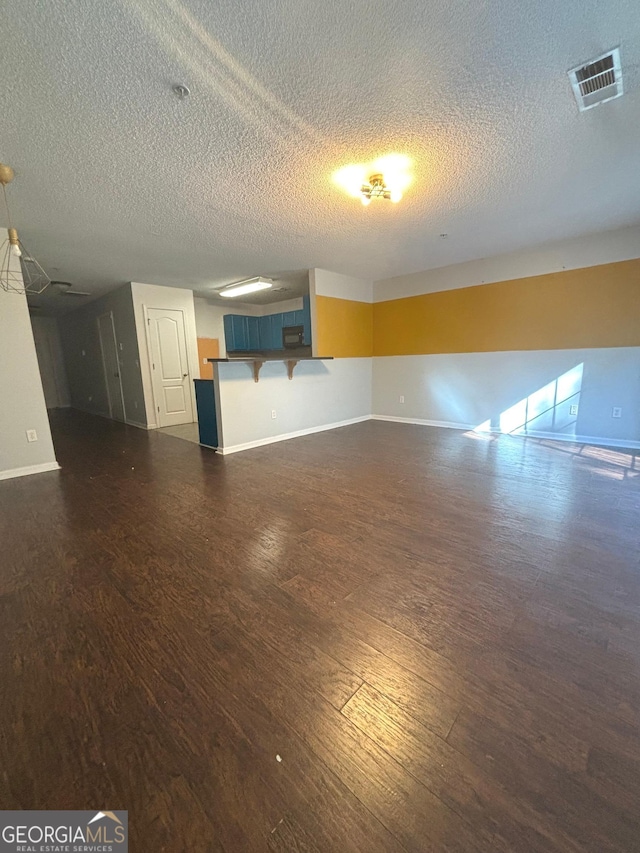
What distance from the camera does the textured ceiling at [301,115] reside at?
1.37 metres

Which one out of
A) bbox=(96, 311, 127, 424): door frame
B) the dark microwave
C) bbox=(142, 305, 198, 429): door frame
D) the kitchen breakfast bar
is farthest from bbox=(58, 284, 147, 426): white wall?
the dark microwave

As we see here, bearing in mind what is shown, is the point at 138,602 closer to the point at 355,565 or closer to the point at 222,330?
the point at 355,565

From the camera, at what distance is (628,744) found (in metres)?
0.99

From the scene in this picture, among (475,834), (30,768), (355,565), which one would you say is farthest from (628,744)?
(30,768)

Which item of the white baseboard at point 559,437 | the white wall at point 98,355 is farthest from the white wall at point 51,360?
the white baseboard at point 559,437

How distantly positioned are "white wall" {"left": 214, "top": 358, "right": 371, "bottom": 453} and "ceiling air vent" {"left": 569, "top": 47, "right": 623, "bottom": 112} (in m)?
3.60

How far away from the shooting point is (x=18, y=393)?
350 cm

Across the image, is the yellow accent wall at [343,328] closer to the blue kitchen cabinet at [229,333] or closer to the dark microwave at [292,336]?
the dark microwave at [292,336]

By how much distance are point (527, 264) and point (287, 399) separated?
3.89 metres

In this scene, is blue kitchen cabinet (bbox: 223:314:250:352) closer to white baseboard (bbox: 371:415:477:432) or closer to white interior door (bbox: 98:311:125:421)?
white interior door (bbox: 98:311:125:421)

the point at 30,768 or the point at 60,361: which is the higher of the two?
the point at 60,361

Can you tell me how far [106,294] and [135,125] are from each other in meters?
5.46

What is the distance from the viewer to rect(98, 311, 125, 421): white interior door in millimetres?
Answer: 6430

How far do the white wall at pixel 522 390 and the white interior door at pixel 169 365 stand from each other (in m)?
3.75
